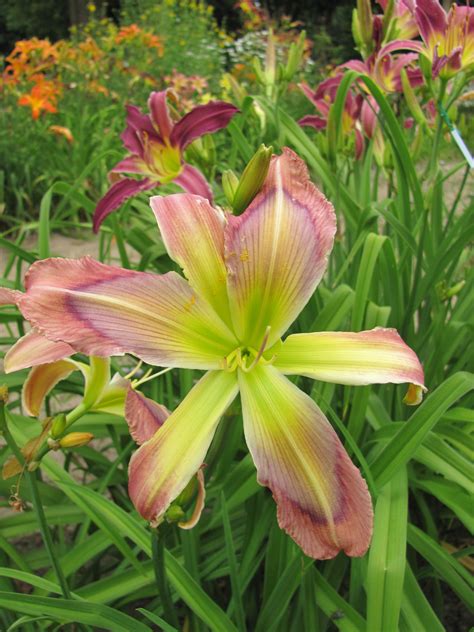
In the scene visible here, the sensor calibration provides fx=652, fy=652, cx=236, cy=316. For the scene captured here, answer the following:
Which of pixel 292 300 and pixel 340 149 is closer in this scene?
pixel 292 300

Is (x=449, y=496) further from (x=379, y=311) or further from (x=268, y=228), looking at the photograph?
(x=268, y=228)

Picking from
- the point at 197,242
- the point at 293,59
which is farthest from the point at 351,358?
the point at 293,59

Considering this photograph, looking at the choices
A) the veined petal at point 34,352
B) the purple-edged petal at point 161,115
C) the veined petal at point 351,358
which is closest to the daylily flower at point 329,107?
the purple-edged petal at point 161,115

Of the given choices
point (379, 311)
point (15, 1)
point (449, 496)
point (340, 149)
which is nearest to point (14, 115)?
point (340, 149)

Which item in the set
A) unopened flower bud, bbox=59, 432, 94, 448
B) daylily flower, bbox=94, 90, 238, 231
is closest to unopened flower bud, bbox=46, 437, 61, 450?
unopened flower bud, bbox=59, 432, 94, 448

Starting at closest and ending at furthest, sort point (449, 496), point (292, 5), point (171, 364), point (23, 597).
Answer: point (171, 364), point (23, 597), point (449, 496), point (292, 5)

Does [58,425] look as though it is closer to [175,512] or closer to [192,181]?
[175,512]

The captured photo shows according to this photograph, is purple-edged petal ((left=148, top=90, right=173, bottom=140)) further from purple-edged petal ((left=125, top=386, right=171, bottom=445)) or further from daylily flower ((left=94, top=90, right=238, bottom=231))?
purple-edged petal ((left=125, top=386, right=171, bottom=445))
